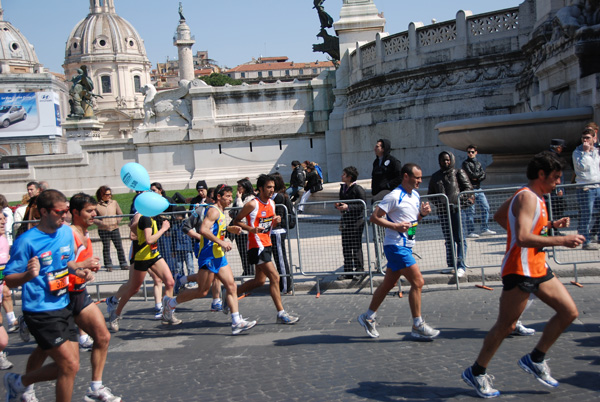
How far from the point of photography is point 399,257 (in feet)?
21.0

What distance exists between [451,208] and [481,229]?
2.02 ft

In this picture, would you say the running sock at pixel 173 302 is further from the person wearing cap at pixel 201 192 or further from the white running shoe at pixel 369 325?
the person wearing cap at pixel 201 192

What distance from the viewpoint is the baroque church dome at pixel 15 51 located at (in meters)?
126

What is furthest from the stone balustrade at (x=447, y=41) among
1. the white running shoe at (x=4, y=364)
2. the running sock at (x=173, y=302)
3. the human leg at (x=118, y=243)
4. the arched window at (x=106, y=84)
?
the arched window at (x=106, y=84)

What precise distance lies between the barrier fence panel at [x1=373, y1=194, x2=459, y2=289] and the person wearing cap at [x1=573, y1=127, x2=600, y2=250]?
1791 millimetres

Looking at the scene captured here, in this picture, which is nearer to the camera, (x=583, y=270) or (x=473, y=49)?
(x=583, y=270)

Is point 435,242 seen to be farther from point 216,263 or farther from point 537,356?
point 537,356

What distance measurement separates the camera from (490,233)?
9.52 metres

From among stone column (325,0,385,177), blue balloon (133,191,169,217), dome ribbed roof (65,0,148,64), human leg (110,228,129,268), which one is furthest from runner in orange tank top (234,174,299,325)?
dome ribbed roof (65,0,148,64)

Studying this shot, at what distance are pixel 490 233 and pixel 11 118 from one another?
101 m

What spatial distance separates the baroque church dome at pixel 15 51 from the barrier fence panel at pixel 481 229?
129871 mm

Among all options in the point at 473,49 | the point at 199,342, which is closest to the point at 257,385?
the point at 199,342

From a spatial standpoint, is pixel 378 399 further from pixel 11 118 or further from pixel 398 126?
pixel 11 118

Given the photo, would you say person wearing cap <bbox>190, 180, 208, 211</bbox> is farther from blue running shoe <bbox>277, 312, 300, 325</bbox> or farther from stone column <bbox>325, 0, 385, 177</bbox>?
stone column <bbox>325, 0, 385, 177</bbox>
